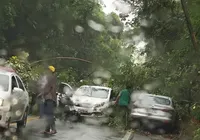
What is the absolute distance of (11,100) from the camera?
10219mm

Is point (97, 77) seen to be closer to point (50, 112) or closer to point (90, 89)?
point (90, 89)

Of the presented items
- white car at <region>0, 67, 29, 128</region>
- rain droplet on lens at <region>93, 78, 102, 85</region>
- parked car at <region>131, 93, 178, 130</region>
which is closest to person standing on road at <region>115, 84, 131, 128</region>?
parked car at <region>131, 93, 178, 130</region>

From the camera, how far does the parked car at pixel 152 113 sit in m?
16.7

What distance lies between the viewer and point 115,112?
1797cm

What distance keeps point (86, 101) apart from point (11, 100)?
9024 mm

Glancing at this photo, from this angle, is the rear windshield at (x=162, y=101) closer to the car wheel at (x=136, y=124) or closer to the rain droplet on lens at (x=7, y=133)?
the car wheel at (x=136, y=124)

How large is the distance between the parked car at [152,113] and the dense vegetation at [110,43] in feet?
3.33

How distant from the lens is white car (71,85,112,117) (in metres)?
18.7

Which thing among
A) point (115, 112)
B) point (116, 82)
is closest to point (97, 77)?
point (116, 82)

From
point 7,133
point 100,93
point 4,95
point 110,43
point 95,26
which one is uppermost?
point 110,43

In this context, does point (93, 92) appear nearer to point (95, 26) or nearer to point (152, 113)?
point (152, 113)

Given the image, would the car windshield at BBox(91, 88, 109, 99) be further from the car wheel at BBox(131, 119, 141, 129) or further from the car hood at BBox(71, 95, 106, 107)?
the car wheel at BBox(131, 119, 141, 129)

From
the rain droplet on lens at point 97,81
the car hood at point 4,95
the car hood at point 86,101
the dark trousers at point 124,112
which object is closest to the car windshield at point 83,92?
the car hood at point 86,101

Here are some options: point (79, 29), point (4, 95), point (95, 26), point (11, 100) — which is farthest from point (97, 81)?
point (4, 95)
